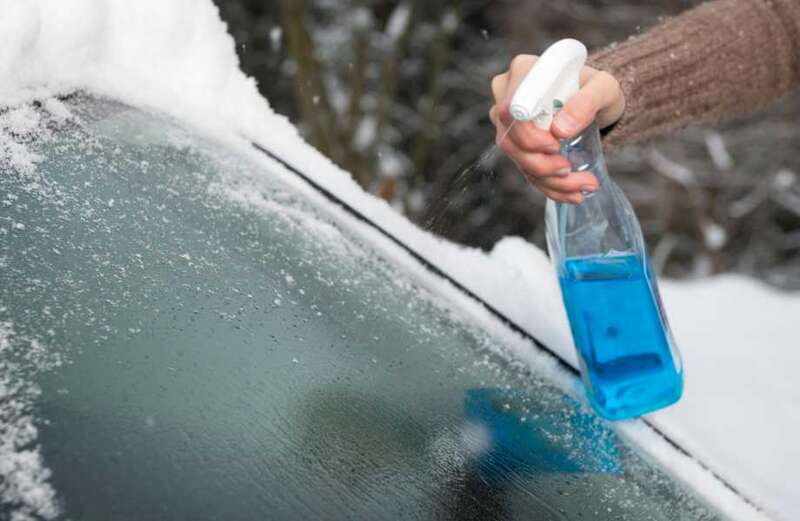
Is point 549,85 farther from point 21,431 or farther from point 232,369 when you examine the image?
point 21,431

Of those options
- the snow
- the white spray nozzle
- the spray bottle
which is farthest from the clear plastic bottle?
the snow

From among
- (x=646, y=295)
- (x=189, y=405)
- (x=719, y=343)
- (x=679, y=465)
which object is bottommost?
(x=719, y=343)

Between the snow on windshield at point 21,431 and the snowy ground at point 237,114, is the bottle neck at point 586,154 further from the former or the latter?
the snow on windshield at point 21,431

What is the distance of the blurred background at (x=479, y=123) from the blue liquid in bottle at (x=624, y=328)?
4.02m

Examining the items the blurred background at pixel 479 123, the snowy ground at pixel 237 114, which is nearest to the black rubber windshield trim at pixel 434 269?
the snowy ground at pixel 237 114

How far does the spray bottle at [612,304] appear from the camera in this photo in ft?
3.58

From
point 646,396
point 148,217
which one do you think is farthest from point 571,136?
point 148,217

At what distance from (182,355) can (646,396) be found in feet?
1.95

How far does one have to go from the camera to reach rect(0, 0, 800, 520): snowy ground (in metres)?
1.07

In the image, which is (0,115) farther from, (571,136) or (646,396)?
(646,396)

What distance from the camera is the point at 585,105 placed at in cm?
101

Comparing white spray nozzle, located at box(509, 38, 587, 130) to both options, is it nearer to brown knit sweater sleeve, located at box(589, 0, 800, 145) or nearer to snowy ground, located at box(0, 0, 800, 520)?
snowy ground, located at box(0, 0, 800, 520)

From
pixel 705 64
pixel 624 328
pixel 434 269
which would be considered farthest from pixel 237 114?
pixel 705 64

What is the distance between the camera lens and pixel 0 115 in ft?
3.15
